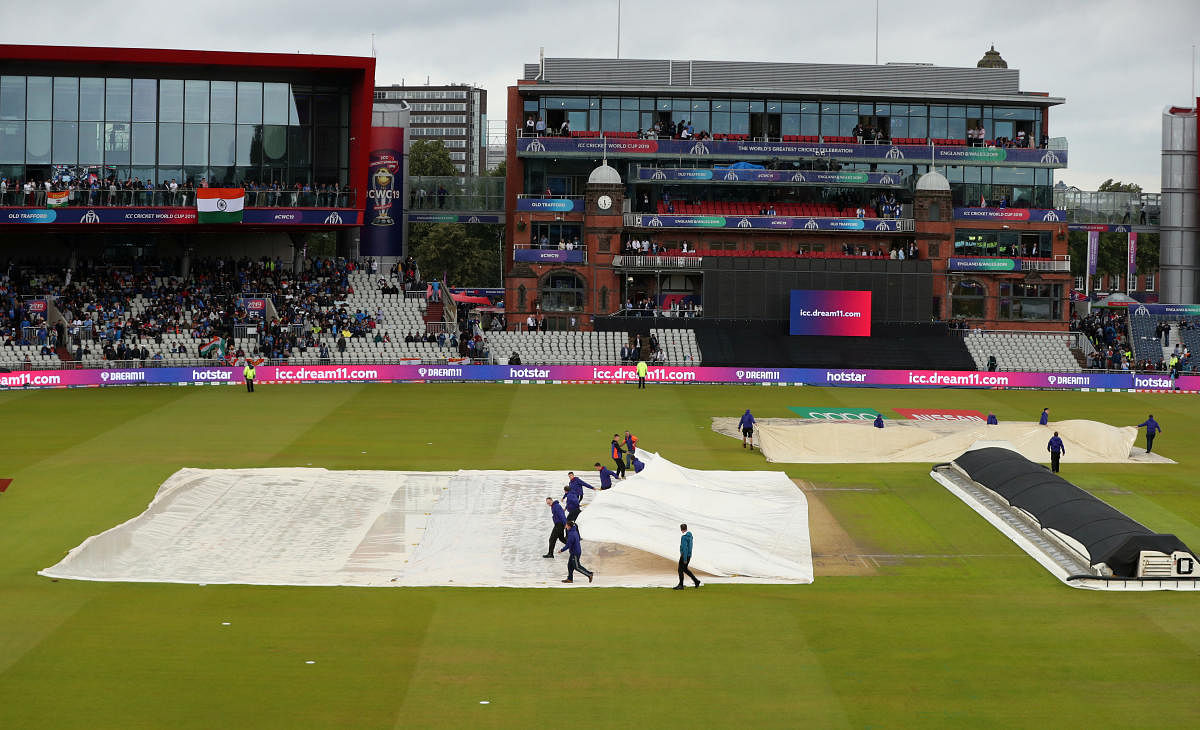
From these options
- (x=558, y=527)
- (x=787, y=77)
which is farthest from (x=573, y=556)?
(x=787, y=77)

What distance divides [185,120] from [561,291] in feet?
80.5

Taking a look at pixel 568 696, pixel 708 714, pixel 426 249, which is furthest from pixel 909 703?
pixel 426 249

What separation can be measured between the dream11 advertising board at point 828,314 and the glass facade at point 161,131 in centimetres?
2819

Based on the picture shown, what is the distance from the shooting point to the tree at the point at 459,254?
119812 millimetres

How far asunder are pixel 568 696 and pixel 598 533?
292 inches

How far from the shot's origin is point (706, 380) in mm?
63594

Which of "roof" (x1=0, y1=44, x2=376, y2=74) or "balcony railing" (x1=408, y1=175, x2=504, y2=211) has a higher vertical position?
"roof" (x1=0, y1=44, x2=376, y2=74)

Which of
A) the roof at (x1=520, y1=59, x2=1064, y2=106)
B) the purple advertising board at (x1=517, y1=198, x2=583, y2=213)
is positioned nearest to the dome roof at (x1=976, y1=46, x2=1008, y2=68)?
the roof at (x1=520, y1=59, x2=1064, y2=106)

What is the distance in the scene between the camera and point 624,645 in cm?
1967

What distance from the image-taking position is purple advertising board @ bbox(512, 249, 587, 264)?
7669cm

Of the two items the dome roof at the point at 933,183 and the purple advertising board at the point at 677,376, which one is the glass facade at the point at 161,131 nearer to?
the purple advertising board at the point at 677,376

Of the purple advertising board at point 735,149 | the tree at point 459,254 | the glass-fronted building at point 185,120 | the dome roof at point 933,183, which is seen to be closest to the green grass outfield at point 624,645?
the glass-fronted building at point 185,120

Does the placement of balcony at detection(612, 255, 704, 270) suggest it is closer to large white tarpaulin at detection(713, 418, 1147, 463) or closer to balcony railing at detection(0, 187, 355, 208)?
balcony railing at detection(0, 187, 355, 208)

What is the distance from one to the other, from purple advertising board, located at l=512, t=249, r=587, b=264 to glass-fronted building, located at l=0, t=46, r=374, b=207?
11.2 m
